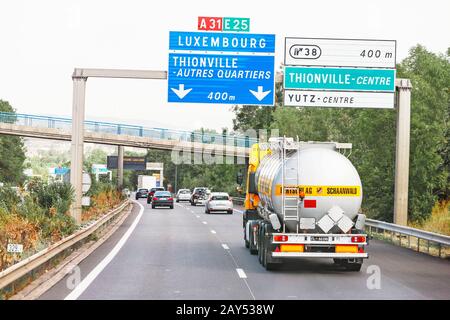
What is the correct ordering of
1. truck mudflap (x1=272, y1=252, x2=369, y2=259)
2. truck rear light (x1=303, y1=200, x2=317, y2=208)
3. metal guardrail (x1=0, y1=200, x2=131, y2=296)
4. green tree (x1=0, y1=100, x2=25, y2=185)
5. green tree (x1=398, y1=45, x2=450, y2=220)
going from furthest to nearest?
green tree (x1=0, y1=100, x2=25, y2=185)
green tree (x1=398, y1=45, x2=450, y2=220)
truck rear light (x1=303, y1=200, x2=317, y2=208)
truck mudflap (x1=272, y1=252, x2=369, y2=259)
metal guardrail (x1=0, y1=200, x2=131, y2=296)

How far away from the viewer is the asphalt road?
12.7 metres

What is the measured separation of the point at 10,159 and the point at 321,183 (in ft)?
382

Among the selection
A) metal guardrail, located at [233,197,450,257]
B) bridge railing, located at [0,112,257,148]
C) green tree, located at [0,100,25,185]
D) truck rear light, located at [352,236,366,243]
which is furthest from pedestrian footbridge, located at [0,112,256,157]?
green tree, located at [0,100,25,185]

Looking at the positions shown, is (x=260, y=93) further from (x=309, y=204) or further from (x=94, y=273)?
(x=94, y=273)

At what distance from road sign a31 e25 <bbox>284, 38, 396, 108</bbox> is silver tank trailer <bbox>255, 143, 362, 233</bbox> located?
8321 millimetres

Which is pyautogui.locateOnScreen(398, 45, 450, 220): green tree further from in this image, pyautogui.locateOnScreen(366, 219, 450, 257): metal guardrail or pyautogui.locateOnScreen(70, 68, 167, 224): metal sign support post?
pyautogui.locateOnScreen(70, 68, 167, 224): metal sign support post

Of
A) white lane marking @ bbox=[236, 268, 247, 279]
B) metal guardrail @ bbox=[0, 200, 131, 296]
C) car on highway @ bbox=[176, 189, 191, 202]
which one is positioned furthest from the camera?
car on highway @ bbox=[176, 189, 191, 202]

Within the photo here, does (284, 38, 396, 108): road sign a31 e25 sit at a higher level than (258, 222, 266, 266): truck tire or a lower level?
higher

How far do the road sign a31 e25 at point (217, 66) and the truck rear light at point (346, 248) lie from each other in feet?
33.5

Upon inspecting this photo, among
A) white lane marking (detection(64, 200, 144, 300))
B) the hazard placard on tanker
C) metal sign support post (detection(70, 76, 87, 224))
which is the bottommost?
white lane marking (detection(64, 200, 144, 300))

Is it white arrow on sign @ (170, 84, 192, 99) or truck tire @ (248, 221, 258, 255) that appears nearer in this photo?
truck tire @ (248, 221, 258, 255)

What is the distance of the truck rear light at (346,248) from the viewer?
52.5ft

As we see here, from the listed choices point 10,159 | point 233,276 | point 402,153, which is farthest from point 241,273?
point 10,159

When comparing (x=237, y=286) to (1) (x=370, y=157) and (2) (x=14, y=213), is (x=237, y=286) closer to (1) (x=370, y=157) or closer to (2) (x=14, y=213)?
(2) (x=14, y=213)
